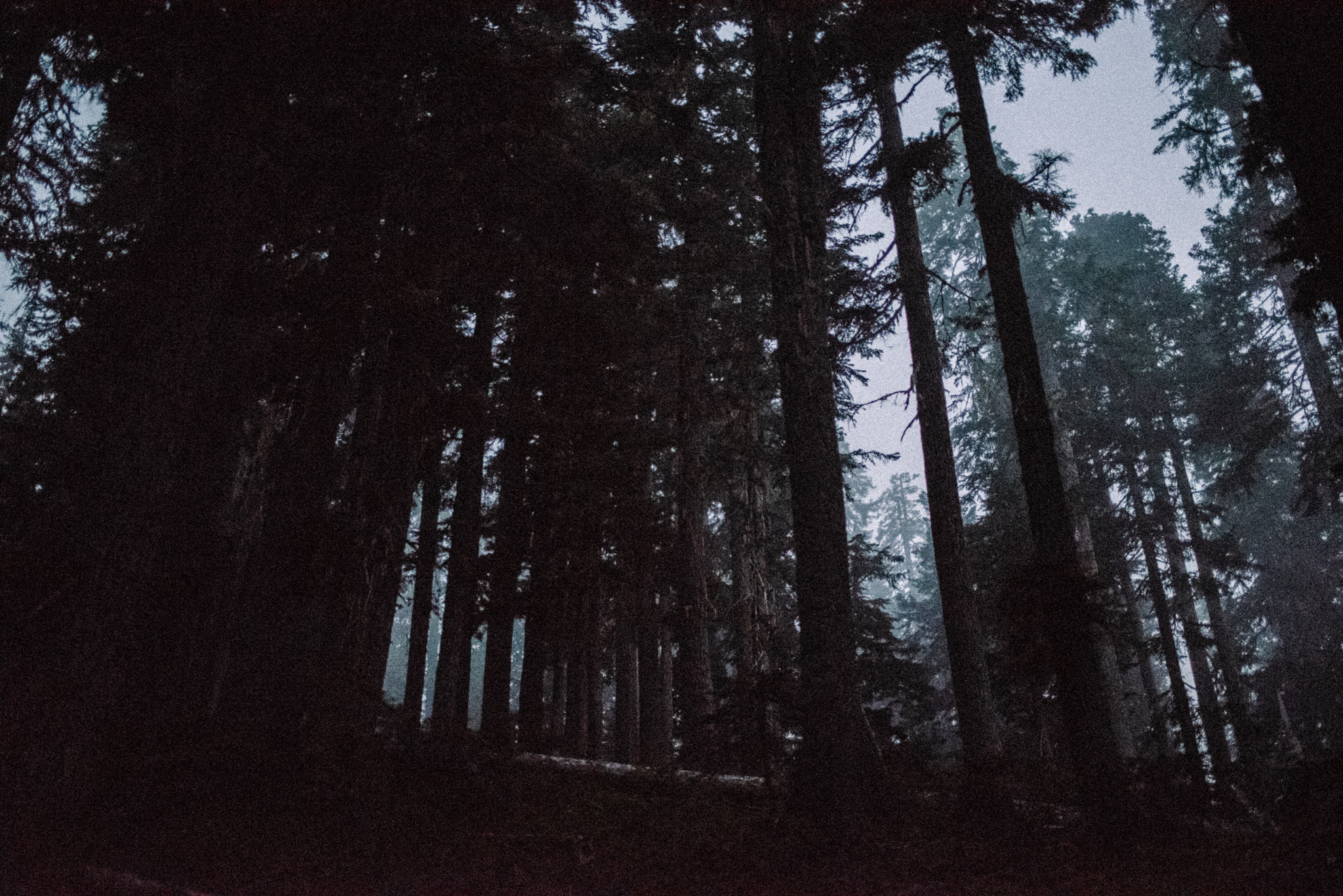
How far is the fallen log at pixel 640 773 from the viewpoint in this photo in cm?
925

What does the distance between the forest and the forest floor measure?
5 centimetres

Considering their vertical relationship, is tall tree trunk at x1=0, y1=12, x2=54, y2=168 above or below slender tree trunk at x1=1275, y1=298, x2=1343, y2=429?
below

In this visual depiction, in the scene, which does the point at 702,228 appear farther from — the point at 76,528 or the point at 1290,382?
the point at 1290,382

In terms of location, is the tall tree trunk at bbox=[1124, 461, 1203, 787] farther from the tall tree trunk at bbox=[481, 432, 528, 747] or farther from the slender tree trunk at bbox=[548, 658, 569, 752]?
the tall tree trunk at bbox=[481, 432, 528, 747]

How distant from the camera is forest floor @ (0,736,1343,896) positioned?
17.2ft

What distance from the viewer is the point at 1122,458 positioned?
23.8 meters

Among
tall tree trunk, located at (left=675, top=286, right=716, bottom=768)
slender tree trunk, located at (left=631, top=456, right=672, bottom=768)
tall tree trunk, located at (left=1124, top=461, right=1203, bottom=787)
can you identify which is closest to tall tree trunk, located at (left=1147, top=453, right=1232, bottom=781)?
tall tree trunk, located at (left=1124, top=461, right=1203, bottom=787)

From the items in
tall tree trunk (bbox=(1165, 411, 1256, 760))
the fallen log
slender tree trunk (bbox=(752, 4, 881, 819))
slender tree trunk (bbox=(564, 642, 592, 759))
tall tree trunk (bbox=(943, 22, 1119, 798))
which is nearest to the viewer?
slender tree trunk (bbox=(752, 4, 881, 819))

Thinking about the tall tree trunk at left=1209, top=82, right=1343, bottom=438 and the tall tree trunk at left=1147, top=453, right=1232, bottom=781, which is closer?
the tall tree trunk at left=1209, top=82, right=1343, bottom=438

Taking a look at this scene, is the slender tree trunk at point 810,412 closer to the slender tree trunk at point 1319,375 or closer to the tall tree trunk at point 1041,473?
the tall tree trunk at point 1041,473

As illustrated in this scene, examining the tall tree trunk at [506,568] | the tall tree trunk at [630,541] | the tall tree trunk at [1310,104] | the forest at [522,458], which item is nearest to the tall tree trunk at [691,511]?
the forest at [522,458]

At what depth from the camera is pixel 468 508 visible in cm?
1142

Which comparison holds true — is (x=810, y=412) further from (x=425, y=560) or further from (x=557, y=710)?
(x=557, y=710)

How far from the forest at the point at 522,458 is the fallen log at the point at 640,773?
0.12m
